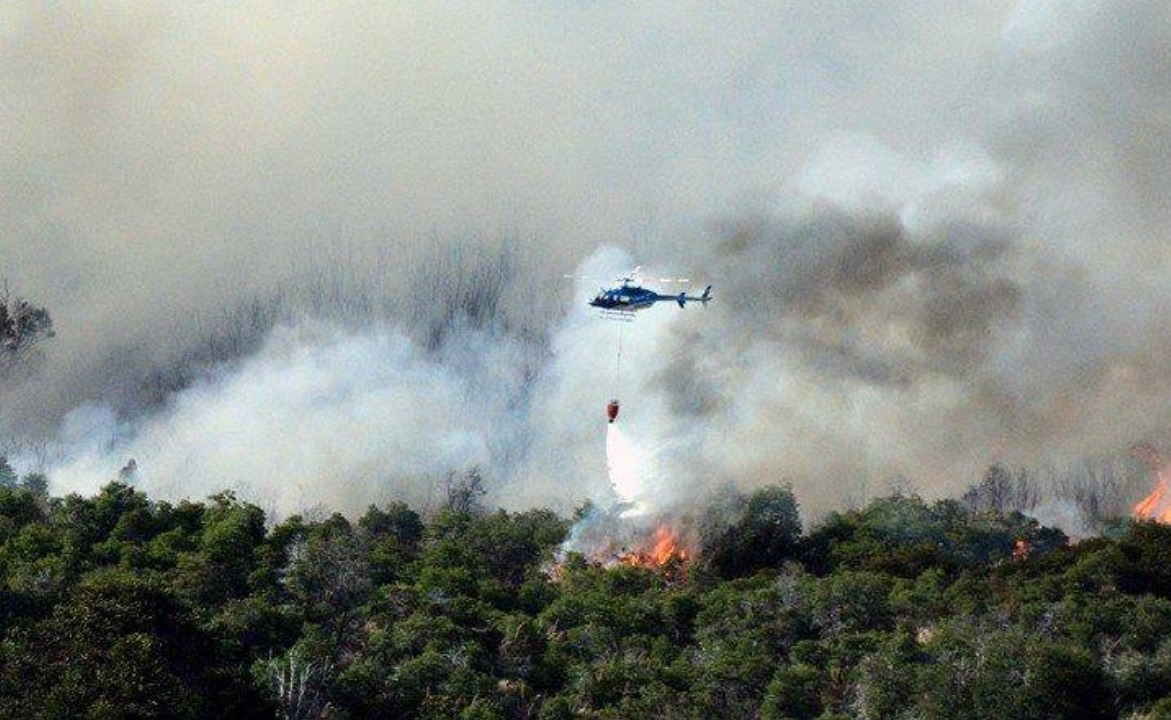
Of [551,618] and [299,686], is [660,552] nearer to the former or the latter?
[551,618]

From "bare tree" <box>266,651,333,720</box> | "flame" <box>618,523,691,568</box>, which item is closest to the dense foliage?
"bare tree" <box>266,651,333,720</box>

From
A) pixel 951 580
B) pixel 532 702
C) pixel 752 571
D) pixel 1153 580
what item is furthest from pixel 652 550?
pixel 532 702

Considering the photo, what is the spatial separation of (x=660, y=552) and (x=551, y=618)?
29894mm

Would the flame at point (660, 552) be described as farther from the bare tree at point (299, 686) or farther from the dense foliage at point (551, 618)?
the bare tree at point (299, 686)

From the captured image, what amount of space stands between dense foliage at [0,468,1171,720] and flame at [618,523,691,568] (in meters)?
1.80

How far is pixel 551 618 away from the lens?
130000 mm

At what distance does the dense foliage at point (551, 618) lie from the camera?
4230 inches

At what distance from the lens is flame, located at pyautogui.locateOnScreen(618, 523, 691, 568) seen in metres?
155

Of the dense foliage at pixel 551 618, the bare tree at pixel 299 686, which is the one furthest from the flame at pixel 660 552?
the bare tree at pixel 299 686

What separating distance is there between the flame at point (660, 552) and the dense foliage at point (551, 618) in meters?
1.80

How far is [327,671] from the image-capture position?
112312 mm

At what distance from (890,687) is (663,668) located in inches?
519

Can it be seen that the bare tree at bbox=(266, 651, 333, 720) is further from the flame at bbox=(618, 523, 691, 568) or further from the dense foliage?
the flame at bbox=(618, 523, 691, 568)

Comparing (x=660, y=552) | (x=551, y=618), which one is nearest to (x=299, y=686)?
(x=551, y=618)
